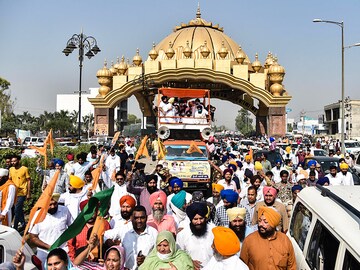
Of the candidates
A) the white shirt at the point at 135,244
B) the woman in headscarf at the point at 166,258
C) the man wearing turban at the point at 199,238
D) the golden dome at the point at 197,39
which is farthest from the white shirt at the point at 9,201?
the golden dome at the point at 197,39

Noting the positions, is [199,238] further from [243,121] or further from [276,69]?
[243,121]

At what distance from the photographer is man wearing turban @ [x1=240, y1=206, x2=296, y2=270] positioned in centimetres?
422

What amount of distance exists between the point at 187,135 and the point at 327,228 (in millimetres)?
14539

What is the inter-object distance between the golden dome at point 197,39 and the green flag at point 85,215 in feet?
130

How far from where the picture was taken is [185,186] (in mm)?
14016

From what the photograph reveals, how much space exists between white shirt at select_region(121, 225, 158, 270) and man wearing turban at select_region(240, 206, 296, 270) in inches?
39.7

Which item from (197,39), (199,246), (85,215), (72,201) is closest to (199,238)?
(199,246)

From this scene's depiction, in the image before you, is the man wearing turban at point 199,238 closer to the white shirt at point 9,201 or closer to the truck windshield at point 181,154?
the white shirt at point 9,201

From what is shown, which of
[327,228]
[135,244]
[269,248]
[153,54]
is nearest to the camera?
[327,228]

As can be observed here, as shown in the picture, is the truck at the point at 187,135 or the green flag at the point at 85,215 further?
the truck at the point at 187,135

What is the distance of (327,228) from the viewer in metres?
3.66

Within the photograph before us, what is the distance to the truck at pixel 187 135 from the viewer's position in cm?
1418

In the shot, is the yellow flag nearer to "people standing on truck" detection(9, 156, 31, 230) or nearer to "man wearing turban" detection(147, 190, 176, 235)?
"people standing on truck" detection(9, 156, 31, 230)

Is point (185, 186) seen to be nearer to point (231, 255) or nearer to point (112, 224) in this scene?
point (112, 224)
